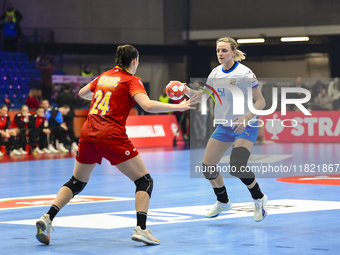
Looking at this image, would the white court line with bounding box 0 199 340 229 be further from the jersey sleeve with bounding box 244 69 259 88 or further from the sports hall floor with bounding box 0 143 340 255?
the jersey sleeve with bounding box 244 69 259 88

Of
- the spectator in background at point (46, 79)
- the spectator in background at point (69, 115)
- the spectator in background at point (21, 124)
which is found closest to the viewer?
the spectator in background at point (21, 124)

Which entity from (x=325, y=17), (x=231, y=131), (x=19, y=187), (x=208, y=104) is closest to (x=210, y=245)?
(x=231, y=131)

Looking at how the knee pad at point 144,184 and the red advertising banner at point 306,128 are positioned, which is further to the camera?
the red advertising banner at point 306,128

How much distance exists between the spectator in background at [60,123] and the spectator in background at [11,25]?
764cm

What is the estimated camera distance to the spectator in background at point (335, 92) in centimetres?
2211

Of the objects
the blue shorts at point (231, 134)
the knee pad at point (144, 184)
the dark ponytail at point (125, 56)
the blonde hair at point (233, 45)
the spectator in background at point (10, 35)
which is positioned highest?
the spectator in background at point (10, 35)

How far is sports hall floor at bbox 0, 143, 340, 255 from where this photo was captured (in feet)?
16.5

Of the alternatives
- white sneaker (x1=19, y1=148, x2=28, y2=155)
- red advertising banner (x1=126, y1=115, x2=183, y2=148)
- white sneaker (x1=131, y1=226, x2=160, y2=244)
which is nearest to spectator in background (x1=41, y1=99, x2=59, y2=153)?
white sneaker (x1=19, y1=148, x2=28, y2=155)

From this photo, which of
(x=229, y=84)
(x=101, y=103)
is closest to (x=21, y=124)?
(x=229, y=84)

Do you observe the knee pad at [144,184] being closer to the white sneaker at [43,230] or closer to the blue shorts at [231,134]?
the white sneaker at [43,230]

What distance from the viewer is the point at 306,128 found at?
2189 cm

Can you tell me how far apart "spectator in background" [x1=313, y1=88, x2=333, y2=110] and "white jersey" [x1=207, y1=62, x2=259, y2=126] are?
54.0 ft

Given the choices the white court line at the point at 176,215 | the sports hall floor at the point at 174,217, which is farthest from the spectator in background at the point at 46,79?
the white court line at the point at 176,215

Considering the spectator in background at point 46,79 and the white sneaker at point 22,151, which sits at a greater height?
the spectator in background at point 46,79
